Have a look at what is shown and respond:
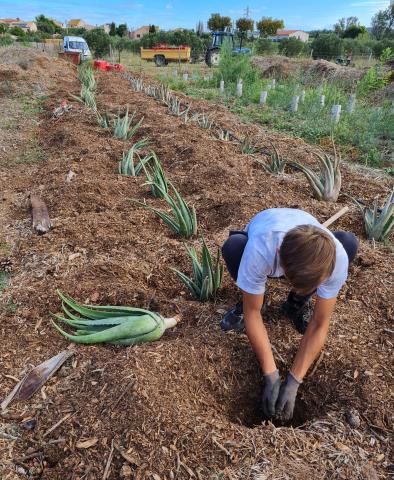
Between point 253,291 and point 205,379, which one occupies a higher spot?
point 253,291

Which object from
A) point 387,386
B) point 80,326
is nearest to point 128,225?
point 80,326

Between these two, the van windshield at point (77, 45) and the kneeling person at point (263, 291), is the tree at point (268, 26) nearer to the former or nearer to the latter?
the van windshield at point (77, 45)

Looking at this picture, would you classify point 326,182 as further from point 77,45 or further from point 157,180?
point 77,45

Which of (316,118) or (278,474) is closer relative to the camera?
(278,474)

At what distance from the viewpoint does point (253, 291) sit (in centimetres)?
175

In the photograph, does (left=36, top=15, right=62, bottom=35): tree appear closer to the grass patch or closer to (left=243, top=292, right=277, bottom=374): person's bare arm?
the grass patch

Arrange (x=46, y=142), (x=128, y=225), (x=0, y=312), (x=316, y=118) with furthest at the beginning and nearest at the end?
(x=316, y=118), (x=46, y=142), (x=128, y=225), (x=0, y=312)

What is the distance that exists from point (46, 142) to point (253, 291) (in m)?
5.25

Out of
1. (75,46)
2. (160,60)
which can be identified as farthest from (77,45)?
(160,60)

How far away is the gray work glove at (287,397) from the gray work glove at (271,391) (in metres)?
0.03

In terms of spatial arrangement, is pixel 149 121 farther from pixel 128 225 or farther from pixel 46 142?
pixel 128 225

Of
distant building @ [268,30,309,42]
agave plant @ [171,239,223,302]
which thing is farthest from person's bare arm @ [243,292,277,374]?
distant building @ [268,30,309,42]

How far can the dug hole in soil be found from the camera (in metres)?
1.65

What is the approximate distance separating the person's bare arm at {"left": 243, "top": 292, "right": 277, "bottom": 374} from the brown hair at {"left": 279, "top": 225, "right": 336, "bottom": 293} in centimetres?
31
